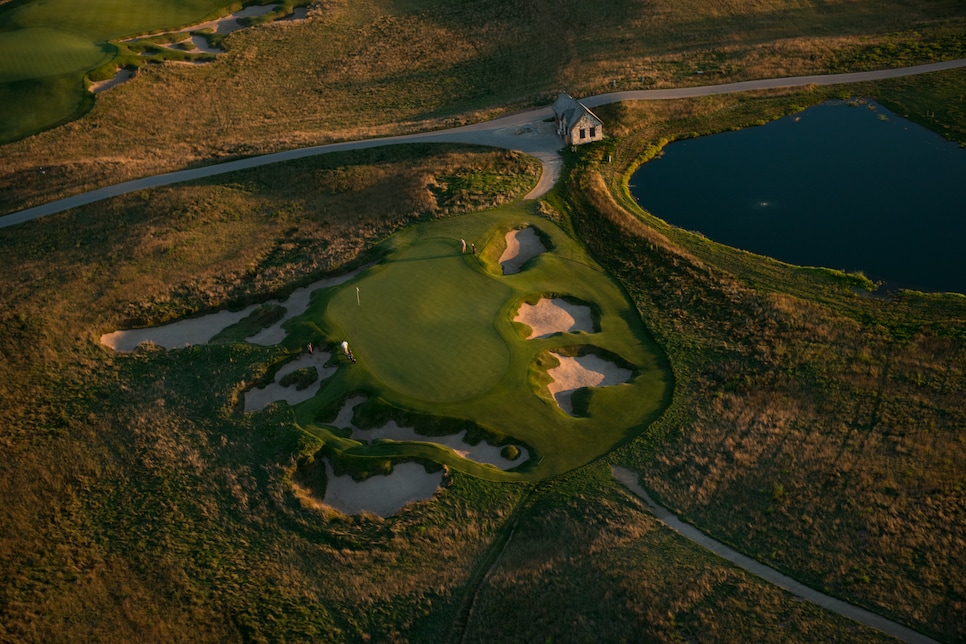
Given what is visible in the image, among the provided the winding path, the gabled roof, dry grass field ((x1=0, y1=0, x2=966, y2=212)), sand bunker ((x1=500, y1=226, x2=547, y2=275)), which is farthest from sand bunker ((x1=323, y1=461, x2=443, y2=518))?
dry grass field ((x1=0, y1=0, x2=966, y2=212))

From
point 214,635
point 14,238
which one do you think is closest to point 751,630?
point 214,635

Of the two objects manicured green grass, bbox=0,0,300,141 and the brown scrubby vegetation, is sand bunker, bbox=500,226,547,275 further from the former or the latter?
manicured green grass, bbox=0,0,300,141

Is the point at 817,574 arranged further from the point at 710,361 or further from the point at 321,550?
the point at 321,550

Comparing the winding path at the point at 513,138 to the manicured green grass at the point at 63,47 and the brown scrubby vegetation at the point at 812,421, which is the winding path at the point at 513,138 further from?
the manicured green grass at the point at 63,47

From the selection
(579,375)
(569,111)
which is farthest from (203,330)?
(569,111)

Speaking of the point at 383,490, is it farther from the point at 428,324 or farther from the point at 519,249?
the point at 519,249

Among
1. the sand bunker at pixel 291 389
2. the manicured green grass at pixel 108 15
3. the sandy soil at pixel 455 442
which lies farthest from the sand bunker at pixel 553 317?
the manicured green grass at pixel 108 15
